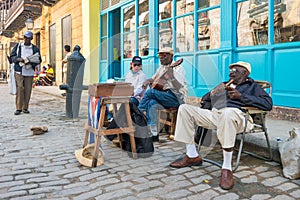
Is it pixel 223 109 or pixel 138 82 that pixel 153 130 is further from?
pixel 223 109

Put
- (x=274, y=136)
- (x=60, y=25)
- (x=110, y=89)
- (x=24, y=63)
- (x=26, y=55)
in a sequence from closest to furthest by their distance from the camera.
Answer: (x=110, y=89), (x=274, y=136), (x=24, y=63), (x=26, y=55), (x=60, y=25)

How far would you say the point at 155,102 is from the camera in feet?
13.8

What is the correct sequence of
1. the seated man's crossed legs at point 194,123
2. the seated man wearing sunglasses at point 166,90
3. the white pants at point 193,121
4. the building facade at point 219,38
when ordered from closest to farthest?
1. the seated man's crossed legs at point 194,123
2. the white pants at point 193,121
3. the seated man wearing sunglasses at point 166,90
4. the building facade at point 219,38

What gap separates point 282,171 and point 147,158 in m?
1.41

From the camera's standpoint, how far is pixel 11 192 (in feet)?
8.47

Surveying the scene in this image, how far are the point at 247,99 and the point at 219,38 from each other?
3.21 metres

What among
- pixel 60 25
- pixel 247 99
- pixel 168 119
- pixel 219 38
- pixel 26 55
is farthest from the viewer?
pixel 60 25

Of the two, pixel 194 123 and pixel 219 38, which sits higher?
pixel 219 38

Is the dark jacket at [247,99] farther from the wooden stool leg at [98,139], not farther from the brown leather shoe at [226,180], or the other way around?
the wooden stool leg at [98,139]

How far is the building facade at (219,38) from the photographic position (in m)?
4.71

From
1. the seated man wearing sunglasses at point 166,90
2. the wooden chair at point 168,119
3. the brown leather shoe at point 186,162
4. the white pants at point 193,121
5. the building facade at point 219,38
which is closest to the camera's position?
the white pants at point 193,121

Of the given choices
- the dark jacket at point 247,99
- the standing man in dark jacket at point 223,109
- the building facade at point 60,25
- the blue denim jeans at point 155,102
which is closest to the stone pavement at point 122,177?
the standing man in dark jacket at point 223,109

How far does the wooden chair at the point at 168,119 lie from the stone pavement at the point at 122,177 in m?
0.35

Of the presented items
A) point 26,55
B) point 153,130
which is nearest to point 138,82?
point 153,130
